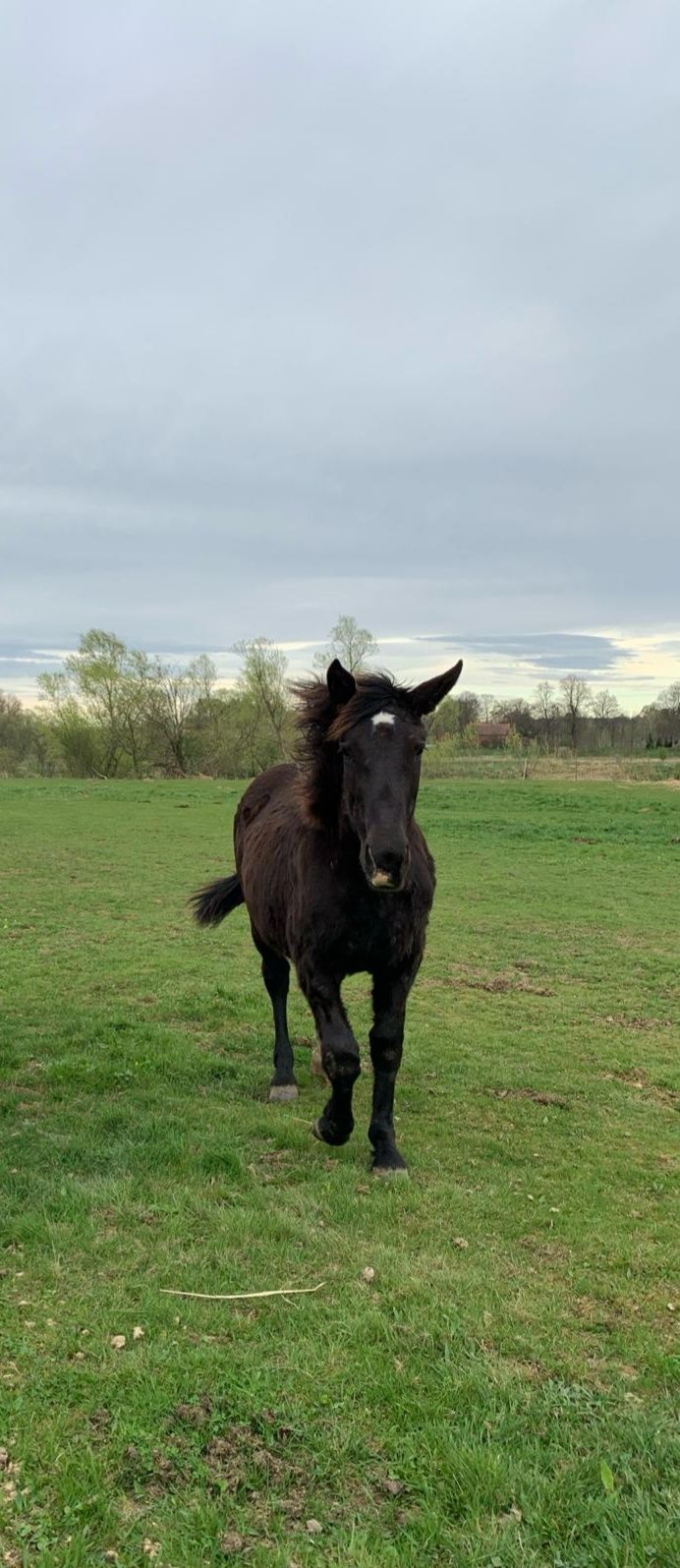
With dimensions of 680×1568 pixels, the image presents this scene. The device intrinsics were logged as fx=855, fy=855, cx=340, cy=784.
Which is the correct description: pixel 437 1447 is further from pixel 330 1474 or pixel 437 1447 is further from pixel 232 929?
pixel 232 929

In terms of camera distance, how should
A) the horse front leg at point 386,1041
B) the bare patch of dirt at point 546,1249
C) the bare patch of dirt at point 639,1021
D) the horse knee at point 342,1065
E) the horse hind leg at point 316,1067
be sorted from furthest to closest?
1. the bare patch of dirt at point 639,1021
2. the horse hind leg at point 316,1067
3. the horse front leg at point 386,1041
4. the horse knee at point 342,1065
5. the bare patch of dirt at point 546,1249

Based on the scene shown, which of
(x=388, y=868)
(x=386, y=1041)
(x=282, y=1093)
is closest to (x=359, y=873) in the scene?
(x=388, y=868)

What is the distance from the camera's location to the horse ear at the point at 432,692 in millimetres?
4707

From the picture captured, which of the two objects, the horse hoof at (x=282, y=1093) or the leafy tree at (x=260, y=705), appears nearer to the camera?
the horse hoof at (x=282, y=1093)

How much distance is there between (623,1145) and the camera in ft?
17.7

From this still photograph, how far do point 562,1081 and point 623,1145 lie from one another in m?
1.28

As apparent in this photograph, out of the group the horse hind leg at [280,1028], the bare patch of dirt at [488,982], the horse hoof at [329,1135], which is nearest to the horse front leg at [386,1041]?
the horse hoof at [329,1135]

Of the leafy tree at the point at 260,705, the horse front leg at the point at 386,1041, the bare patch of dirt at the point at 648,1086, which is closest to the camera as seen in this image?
the horse front leg at the point at 386,1041

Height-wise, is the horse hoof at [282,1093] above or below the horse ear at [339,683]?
below

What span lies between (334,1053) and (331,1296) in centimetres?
136

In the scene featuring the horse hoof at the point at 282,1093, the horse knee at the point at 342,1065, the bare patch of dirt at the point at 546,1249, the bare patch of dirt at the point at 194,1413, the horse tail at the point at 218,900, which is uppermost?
the horse tail at the point at 218,900

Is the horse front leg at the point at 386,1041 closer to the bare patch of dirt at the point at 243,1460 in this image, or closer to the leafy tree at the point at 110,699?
the bare patch of dirt at the point at 243,1460

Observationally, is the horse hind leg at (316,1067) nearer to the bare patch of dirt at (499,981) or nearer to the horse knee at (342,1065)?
the horse knee at (342,1065)

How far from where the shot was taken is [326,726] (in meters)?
5.08
